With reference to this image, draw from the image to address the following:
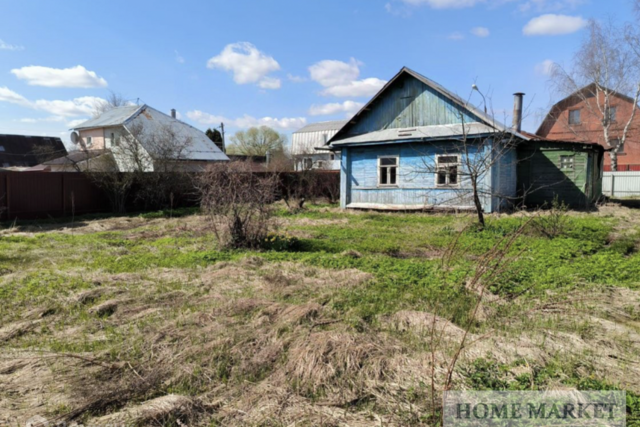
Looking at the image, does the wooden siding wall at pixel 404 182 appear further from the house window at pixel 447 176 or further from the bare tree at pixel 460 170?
the house window at pixel 447 176

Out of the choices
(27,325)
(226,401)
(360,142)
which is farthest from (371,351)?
(360,142)

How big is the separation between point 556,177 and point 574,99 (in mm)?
20280

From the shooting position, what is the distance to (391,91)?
17656 mm

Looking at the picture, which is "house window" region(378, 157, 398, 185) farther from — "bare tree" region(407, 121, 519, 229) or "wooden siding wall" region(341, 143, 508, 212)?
"bare tree" region(407, 121, 519, 229)

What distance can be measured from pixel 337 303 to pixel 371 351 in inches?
54.9

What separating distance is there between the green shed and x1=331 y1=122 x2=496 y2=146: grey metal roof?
3242 mm

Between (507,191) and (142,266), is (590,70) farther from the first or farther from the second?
(142,266)

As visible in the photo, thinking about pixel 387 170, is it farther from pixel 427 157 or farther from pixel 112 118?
pixel 112 118

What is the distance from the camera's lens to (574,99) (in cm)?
3253

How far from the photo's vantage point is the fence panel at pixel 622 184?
25.0 m

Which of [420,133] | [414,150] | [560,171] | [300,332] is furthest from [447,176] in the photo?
[300,332]

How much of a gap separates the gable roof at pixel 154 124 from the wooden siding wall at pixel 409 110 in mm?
13948

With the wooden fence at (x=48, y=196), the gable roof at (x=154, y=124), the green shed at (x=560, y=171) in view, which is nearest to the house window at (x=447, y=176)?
the green shed at (x=560, y=171)

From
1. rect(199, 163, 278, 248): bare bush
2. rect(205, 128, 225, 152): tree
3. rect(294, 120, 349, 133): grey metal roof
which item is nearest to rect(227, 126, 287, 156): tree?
rect(294, 120, 349, 133): grey metal roof
